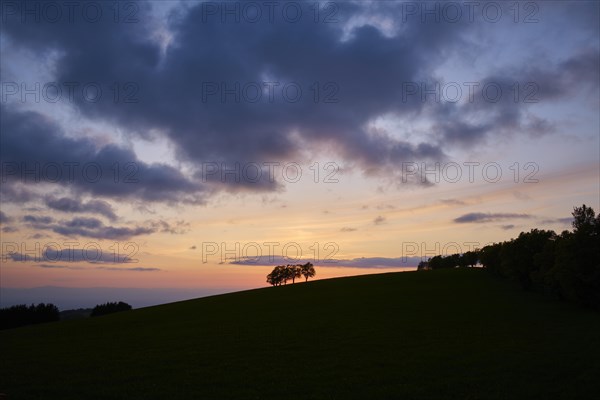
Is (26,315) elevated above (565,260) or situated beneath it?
situated beneath

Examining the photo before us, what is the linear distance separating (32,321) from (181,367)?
65.9 m

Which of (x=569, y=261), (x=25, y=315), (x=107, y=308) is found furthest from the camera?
(x=107, y=308)

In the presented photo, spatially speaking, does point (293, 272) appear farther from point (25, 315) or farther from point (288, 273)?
point (25, 315)

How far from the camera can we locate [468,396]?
2059cm

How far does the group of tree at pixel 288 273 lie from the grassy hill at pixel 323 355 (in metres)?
113

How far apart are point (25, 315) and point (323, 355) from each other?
71202 millimetres

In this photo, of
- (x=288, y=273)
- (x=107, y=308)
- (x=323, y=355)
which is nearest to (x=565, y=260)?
(x=323, y=355)

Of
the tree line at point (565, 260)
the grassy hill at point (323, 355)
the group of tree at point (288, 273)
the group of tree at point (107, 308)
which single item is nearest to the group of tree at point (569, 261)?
the tree line at point (565, 260)

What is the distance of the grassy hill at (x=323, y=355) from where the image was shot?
22438mm

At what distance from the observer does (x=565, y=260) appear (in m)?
61.1

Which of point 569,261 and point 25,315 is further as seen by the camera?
point 25,315

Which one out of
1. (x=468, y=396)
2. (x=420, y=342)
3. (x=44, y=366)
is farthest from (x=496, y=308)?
(x=44, y=366)

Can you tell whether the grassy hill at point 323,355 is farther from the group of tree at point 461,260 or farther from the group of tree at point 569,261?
the group of tree at point 461,260

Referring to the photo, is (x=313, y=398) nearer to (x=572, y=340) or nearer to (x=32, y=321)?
(x=572, y=340)
